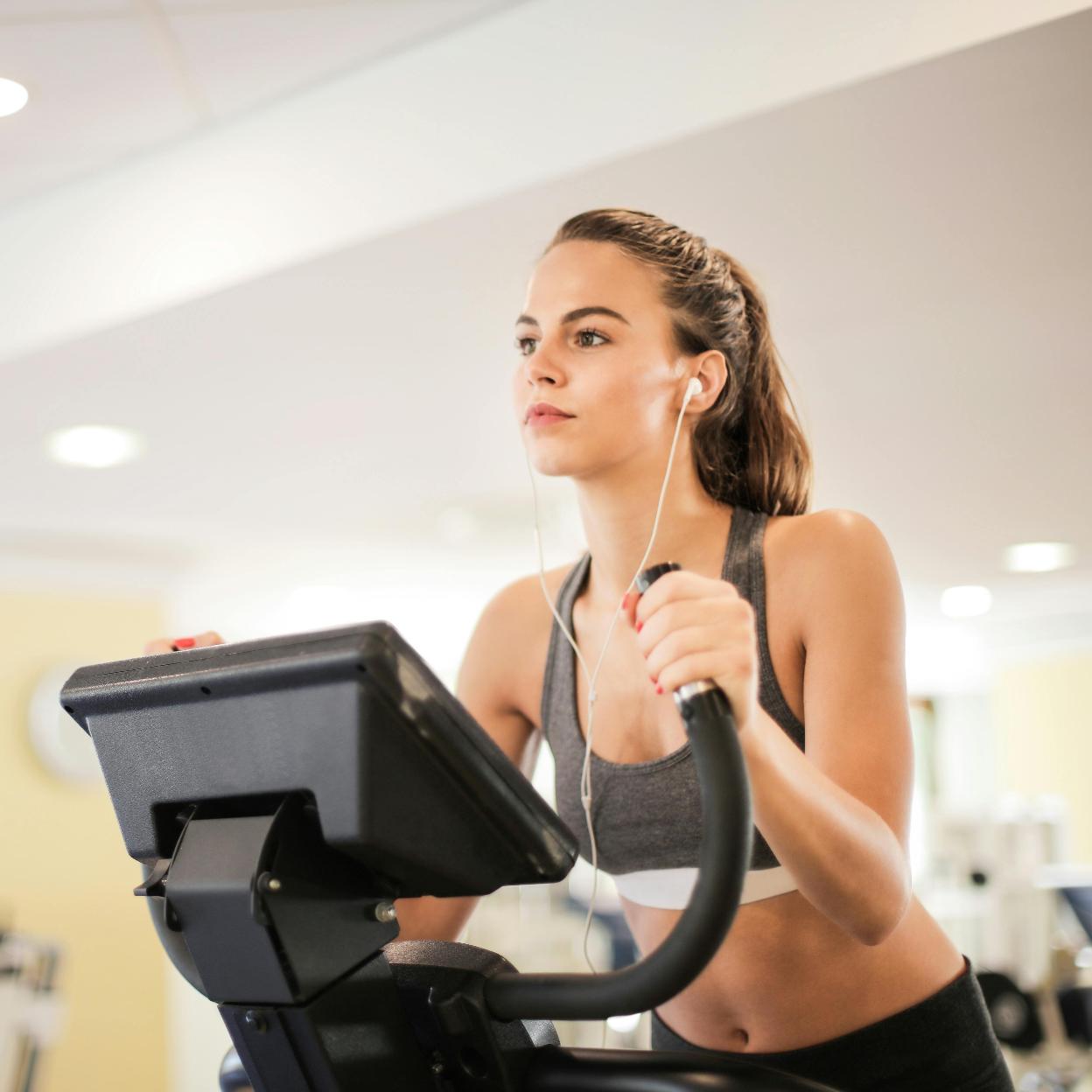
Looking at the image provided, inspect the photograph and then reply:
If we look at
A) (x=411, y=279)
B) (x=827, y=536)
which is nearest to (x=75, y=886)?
(x=411, y=279)

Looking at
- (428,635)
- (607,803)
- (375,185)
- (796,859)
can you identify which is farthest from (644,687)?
(428,635)

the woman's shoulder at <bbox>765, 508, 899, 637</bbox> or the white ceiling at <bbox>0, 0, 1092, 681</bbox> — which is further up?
the white ceiling at <bbox>0, 0, 1092, 681</bbox>

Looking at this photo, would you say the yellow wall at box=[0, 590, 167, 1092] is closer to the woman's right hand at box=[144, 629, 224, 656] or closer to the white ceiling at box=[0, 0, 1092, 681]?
the white ceiling at box=[0, 0, 1092, 681]

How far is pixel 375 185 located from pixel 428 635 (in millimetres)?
5422

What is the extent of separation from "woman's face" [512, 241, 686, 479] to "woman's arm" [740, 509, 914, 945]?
0.66ft

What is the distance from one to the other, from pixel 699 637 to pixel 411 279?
5.68ft

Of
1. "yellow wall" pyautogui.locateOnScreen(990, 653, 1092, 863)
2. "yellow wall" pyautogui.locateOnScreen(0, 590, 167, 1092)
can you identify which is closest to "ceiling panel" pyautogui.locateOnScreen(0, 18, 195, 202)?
"yellow wall" pyautogui.locateOnScreen(0, 590, 167, 1092)

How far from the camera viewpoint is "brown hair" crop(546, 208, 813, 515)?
1307mm

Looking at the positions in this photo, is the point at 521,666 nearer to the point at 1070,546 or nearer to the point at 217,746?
the point at 217,746

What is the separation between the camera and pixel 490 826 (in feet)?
2.27

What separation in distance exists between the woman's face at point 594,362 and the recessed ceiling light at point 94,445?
2266 mm

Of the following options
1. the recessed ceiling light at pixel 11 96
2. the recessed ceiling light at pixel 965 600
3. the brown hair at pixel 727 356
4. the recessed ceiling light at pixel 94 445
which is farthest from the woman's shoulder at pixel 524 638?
the recessed ceiling light at pixel 965 600

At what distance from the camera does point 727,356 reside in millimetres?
1361

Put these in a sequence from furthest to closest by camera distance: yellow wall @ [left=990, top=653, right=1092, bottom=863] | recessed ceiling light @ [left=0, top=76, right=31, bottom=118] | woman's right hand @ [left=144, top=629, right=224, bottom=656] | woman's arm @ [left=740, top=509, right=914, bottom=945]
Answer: yellow wall @ [left=990, top=653, right=1092, bottom=863] < recessed ceiling light @ [left=0, top=76, right=31, bottom=118] < woman's right hand @ [left=144, top=629, right=224, bottom=656] < woman's arm @ [left=740, top=509, right=914, bottom=945]
